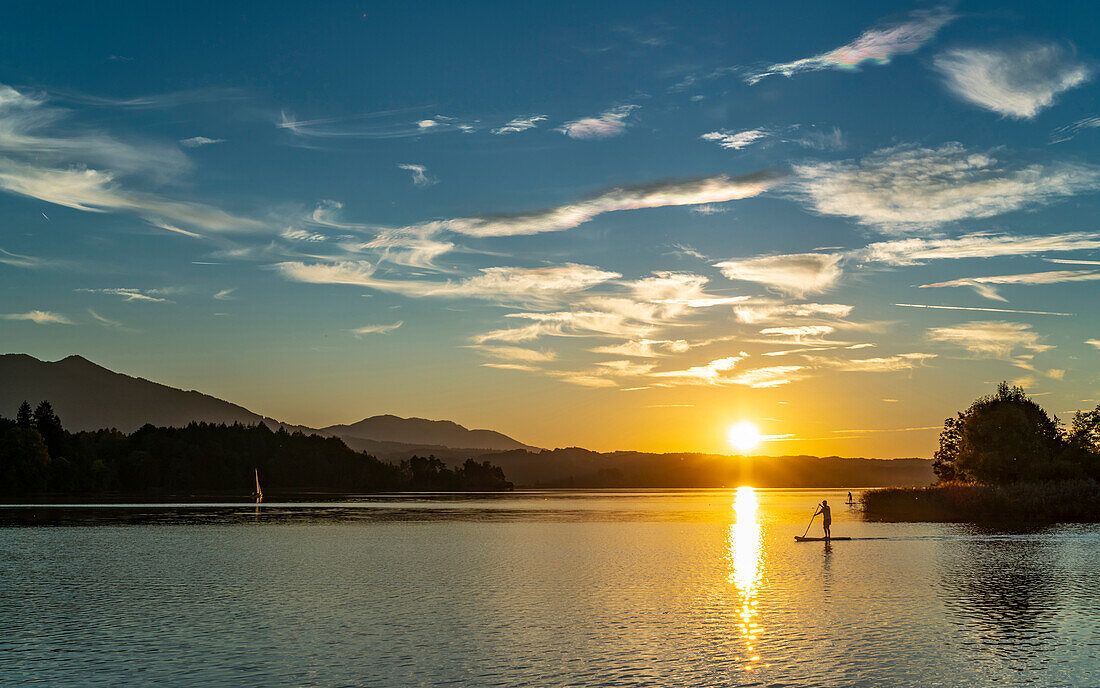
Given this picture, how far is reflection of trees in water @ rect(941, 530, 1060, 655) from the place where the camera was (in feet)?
105

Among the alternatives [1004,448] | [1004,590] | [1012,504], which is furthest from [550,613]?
[1004,448]

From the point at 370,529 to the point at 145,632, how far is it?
6322 centimetres

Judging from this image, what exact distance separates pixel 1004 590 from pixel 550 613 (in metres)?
22.0

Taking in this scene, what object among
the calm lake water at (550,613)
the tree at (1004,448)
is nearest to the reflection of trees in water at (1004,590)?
the calm lake water at (550,613)

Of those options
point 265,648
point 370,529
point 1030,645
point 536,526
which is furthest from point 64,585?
point 536,526

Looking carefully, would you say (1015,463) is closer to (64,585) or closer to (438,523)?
(438,523)

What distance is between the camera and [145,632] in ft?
107

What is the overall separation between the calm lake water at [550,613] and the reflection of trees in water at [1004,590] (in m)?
0.18

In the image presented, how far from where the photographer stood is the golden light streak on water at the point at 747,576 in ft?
104

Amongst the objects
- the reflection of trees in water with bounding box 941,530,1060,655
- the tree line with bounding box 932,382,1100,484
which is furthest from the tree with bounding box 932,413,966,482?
the reflection of trees in water with bounding box 941,530,1060,655

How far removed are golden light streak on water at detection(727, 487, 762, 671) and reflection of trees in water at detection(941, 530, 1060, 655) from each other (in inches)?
307

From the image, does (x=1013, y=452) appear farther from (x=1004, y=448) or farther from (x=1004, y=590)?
(x=1004, y=590)

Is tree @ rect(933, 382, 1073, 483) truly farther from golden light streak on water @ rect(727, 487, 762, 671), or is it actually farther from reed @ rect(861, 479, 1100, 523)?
golden light streak on water @ rect(727, 487, 762, 671)

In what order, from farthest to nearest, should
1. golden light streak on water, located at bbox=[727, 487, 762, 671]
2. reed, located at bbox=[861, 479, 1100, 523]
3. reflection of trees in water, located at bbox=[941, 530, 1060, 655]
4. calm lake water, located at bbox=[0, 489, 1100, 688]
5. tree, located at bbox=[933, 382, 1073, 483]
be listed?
tree, located at bbox=[933, 382, 1073, 483] → reed, located at bbox=[861, 479, 1100, 523] → reflection of trees in water, located at bbox=[941, 530, 1060, 655] → golden light streak on water, located at bbox=[727, 487, 762, 671] → calm lake water, located at bbox=[0, 489, 1100, 688]
